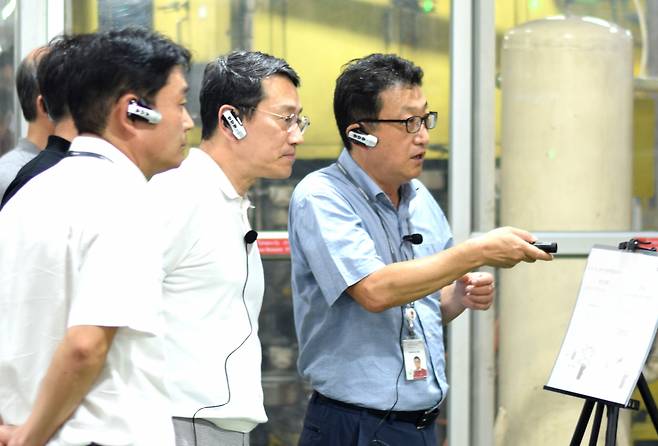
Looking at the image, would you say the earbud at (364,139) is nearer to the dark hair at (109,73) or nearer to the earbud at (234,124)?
the earbud at (234,124)

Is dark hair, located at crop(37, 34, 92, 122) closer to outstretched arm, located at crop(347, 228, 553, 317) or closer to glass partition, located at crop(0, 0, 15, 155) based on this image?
outstretched arm, located at crop(347, 228, 553, 317)

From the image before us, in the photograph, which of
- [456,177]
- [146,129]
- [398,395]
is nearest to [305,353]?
[398,395]

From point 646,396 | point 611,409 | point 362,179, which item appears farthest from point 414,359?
point 646,396

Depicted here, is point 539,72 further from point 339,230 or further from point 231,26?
point 339,230

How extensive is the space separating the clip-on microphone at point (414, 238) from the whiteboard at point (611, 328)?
2.27ft

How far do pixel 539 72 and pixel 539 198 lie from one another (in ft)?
1.68

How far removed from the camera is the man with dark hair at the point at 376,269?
2.79 meters

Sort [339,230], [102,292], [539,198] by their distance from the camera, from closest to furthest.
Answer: [102,292], [339,230], [539,198]

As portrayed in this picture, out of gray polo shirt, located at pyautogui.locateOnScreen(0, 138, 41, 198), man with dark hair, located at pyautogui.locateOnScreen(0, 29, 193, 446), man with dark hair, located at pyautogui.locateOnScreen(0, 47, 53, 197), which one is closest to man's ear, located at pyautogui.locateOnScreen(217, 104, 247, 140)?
man with dark hair, located at pyautogui.locateOnScreen(0, 29, 193, 446)

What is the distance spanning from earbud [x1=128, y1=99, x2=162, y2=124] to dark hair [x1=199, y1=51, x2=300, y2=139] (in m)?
0.56

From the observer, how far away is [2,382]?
1999 millimetres

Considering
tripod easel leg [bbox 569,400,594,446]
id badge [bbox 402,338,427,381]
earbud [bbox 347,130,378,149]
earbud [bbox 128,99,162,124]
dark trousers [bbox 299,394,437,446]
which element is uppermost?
earbud [bbox 128,99,162,124]

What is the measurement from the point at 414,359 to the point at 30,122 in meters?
1.58

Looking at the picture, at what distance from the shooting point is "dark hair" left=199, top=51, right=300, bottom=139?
8.81 ft
